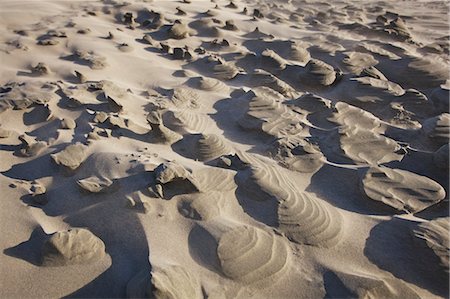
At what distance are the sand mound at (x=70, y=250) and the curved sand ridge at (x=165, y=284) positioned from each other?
0.79 feet

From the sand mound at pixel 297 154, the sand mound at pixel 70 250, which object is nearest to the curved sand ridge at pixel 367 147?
the sand mound at pixel 297 154

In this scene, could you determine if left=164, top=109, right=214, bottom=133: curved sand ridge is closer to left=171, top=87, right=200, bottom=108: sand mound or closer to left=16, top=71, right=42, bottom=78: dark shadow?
left=171, top=87, right=200, bottom=108: sand mound

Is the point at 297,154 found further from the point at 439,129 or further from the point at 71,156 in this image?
the point at 71,156

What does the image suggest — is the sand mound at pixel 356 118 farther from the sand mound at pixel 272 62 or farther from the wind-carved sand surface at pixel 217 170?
the sand mound at pixel 272 62

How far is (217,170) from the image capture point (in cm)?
200

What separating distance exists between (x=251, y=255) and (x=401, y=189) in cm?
93

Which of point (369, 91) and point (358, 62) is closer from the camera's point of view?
point (369, 91)

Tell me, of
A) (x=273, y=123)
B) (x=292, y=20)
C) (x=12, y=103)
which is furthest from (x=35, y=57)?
(x=292, y=20)

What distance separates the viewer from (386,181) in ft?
6.30

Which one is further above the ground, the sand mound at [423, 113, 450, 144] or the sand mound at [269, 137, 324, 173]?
the sand mound at [423, 113, 450, 144]

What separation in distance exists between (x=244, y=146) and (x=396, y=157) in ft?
3.12

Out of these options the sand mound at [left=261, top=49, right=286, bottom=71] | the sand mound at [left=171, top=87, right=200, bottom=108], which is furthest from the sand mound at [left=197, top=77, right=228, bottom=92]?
the sand mound at [left=261, top=49, right=286, bottom=71]

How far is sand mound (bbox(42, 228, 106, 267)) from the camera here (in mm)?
1491

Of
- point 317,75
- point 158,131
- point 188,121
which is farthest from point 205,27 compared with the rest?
point 158,131
